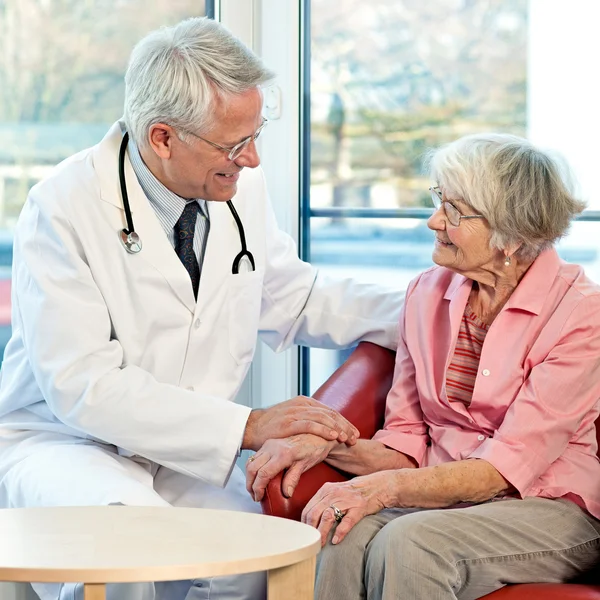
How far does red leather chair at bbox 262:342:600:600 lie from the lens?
1.99 meters

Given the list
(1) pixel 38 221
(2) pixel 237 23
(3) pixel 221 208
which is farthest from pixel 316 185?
(1) pixel 38 221

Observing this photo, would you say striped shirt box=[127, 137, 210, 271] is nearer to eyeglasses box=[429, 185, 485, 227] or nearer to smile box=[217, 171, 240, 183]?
smile box=[217, 171, 240, 183]

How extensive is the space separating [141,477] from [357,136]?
135 centimetres

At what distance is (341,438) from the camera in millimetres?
2080

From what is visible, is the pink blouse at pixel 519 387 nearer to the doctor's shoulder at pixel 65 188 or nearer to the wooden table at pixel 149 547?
the wooden table at pixel 149 547

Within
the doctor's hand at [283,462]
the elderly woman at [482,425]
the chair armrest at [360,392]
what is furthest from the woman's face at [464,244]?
the doctor's hand at [283,462]

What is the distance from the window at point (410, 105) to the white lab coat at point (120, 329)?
2.10 ft

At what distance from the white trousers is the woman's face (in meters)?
0.70

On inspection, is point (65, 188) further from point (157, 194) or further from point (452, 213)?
point (452, 213)

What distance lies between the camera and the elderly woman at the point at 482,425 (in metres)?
1.84

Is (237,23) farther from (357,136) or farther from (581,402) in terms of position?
(581,402)

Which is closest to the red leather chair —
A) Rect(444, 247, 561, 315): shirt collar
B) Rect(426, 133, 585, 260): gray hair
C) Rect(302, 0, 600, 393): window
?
Rect(444, 247, 561, 315): shirt collar

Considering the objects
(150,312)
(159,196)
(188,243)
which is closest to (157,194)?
(159,196)

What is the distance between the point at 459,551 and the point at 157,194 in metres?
1.00
